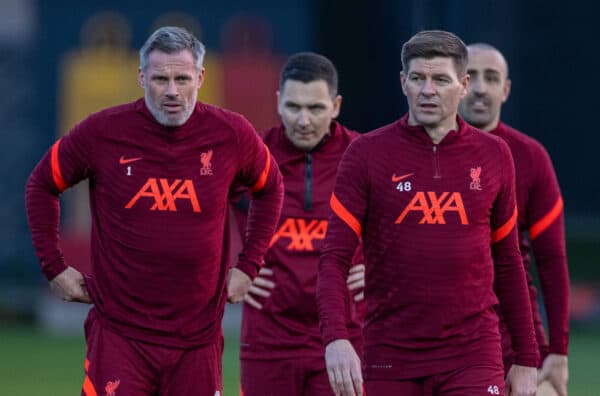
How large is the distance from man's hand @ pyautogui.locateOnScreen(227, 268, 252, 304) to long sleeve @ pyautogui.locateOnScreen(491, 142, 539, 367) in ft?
4.22

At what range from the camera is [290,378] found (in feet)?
24.1

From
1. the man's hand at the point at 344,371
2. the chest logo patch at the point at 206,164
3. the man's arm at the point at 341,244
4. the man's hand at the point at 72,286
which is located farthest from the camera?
the man's hand at the point at 72,286

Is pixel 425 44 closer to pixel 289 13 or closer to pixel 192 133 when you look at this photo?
pixel 192 133

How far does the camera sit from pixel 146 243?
6316mm

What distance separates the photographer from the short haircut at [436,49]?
586 cm

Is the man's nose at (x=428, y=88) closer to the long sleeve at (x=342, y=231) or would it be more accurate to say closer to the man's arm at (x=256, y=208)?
the long sleeve at (x=342, y=231)

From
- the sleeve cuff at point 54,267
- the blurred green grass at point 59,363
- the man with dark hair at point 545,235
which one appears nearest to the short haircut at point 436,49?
the man with dark hair at point 545,235

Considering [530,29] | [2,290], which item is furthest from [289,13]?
[2,290]

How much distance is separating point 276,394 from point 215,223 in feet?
4.01

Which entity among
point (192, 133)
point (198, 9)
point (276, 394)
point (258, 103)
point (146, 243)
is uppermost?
point (198, 9)

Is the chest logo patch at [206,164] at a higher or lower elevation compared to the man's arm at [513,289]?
higher

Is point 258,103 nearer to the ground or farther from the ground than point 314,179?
farther from the ground

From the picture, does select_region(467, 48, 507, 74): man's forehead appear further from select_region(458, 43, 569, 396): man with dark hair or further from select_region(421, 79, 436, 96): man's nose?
select_region(421, 79, 436, 96): man's nose

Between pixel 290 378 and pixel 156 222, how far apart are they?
137cm
